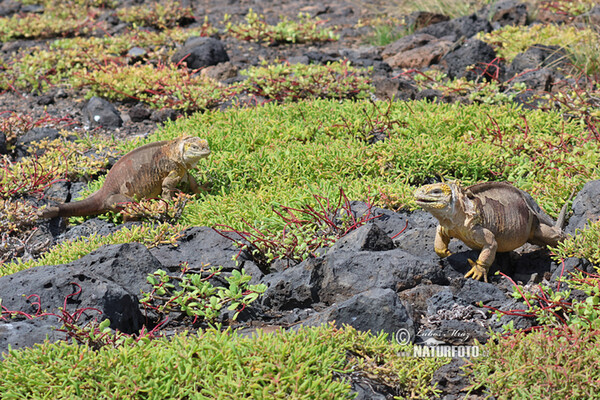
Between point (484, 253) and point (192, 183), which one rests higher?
point (484, 253)

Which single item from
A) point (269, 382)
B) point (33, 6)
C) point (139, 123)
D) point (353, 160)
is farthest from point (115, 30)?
point (269, 382)

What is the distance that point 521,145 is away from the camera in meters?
6.76

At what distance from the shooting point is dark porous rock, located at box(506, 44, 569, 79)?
28.8 ft

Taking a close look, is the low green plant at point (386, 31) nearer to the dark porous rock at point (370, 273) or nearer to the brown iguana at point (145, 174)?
the brown iguana at point (145, 174)

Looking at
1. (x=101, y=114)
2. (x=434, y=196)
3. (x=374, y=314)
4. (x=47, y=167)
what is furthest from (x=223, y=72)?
(x=374, y=314)

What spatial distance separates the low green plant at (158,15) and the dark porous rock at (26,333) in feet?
28.3

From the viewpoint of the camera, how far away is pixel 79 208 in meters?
6.22

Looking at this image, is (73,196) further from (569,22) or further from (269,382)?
(569,22)

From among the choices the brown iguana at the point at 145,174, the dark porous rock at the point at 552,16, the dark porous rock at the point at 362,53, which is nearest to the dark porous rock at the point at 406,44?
the dark porous rock at the point at 362,53

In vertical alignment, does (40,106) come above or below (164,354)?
below

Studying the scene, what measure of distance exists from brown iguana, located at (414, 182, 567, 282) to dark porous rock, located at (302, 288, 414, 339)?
2.46ft

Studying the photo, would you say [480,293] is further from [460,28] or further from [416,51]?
[460,28]

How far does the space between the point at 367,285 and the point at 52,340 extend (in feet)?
6.31

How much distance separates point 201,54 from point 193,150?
13.7ft
